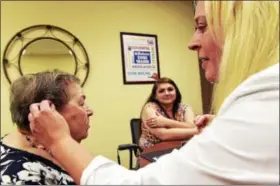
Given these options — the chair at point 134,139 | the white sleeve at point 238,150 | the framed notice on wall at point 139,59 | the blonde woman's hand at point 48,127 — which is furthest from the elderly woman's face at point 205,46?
the framed notice on wall at point 139,59

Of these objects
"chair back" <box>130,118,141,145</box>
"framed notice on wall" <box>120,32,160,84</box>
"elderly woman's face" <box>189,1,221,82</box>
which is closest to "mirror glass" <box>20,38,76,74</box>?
"framed notice on wall" <box>120,32,160,84</box>

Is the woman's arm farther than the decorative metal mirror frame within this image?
No

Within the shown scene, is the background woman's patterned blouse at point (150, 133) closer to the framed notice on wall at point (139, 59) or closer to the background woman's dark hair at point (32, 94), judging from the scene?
the framed notice on wall at point (139, 59)

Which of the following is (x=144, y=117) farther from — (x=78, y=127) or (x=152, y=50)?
(x=78, y=127)

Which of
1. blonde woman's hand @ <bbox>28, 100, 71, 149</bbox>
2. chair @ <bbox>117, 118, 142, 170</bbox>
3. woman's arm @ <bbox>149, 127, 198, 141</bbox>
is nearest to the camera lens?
blonde woman's hand @ <bbox>28, 100, 71, 149</bbox>

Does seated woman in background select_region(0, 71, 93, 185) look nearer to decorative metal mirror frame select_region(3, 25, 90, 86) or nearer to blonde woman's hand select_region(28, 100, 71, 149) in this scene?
blonde woman's hand select_region(28, 100, 71, 149)

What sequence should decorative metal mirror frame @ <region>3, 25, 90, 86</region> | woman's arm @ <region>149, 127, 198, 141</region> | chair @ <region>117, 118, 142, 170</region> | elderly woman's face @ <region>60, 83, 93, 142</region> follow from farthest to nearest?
decorative metal mirror frame @ <region>3, 25, 90, 86</region> < chair @ <region>117, 118, 142, 170</region> < woman's arm @ <region>149, 127, 198, 141</region> < elderly woman's face @ <region>60, 83, 93, 142</region>

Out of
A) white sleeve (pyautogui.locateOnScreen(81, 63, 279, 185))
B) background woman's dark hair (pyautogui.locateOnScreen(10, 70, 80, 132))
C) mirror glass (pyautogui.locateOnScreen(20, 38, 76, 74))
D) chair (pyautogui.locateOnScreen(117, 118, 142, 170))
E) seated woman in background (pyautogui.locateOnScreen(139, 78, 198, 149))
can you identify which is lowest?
chair (pyautogui.locateOnScreen(117, 118, 142, 170))

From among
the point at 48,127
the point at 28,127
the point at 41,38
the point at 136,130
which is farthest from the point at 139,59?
the point at 48,127

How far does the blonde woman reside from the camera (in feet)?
1.64

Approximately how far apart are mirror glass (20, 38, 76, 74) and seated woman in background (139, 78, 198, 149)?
871 mm

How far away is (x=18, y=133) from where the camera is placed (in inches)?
40.1

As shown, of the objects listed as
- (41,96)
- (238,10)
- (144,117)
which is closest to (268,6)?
(238,10)

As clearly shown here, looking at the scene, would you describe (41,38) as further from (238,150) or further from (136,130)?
(238,150)
